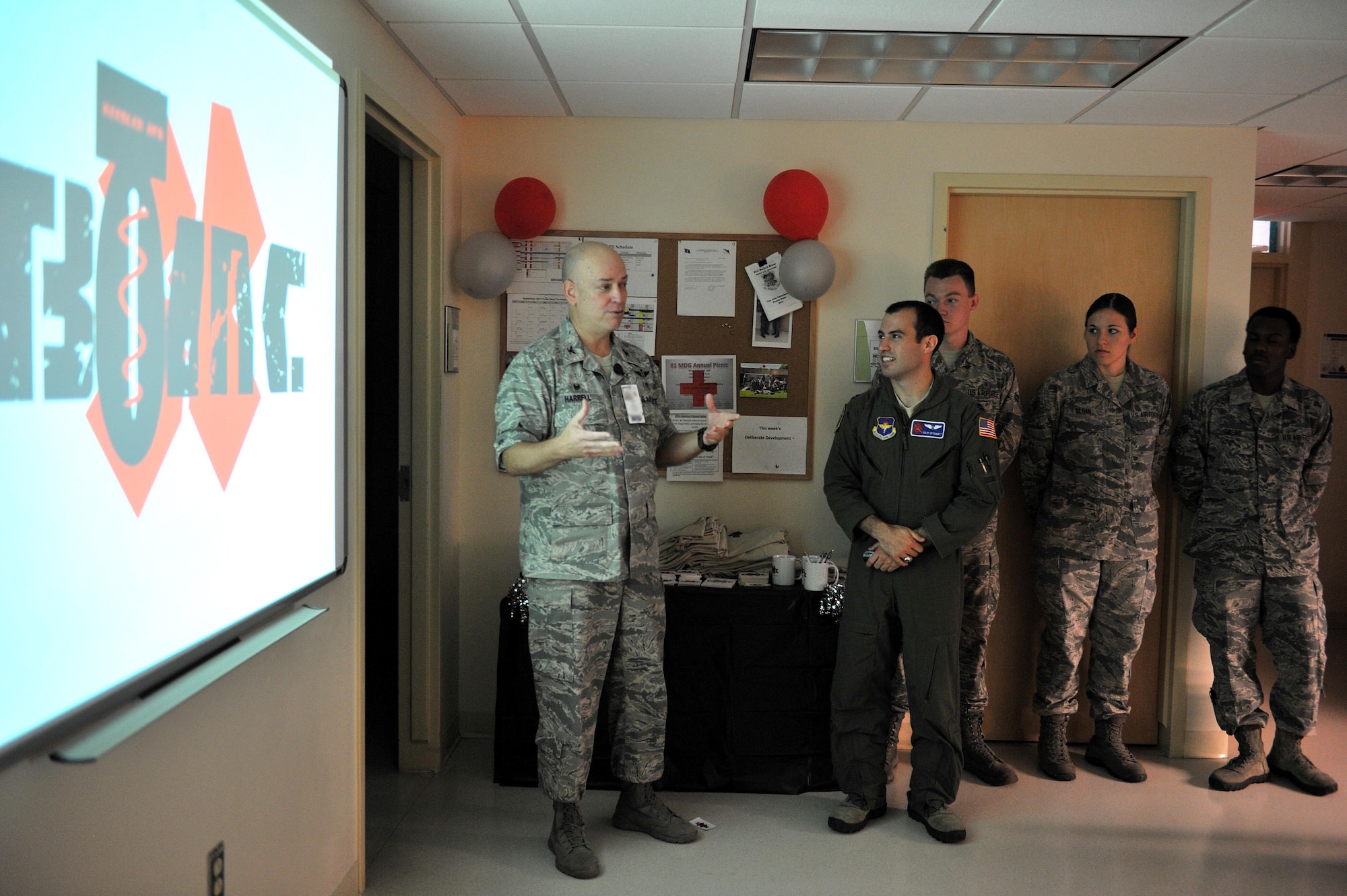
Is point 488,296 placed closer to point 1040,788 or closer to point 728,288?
point 728,288

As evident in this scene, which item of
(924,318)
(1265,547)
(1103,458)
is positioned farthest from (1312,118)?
(924,318)

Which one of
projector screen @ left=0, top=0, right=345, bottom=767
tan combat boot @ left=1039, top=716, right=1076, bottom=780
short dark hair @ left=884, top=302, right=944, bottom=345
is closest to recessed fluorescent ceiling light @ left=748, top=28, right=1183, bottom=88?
short dark hair @ left=884, top=302, right=944, bottom=345

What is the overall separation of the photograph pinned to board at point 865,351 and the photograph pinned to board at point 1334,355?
3687mm

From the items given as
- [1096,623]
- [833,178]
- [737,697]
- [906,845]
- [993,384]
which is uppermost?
[833,178]

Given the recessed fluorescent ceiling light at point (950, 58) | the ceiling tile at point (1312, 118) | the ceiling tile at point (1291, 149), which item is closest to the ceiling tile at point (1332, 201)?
the ceiling tile at point (1291, 149)

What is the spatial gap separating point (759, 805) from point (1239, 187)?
119 inches

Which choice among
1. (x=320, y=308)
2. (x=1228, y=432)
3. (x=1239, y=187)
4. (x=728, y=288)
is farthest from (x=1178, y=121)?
(x=320, y=308)

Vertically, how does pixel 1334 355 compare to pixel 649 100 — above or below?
below

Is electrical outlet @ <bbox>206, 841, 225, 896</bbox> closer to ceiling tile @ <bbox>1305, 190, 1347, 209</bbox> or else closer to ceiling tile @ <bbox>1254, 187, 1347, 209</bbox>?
ceiling tile @ <bbox>1254, 187, 1347, 209</bbox>

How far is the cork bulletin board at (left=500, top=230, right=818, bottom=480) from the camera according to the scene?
353 cm

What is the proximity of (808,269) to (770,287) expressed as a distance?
0.25 meters

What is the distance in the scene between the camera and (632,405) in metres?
2.62

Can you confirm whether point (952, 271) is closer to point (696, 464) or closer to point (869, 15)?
point (869, 15)

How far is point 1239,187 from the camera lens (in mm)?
3527
